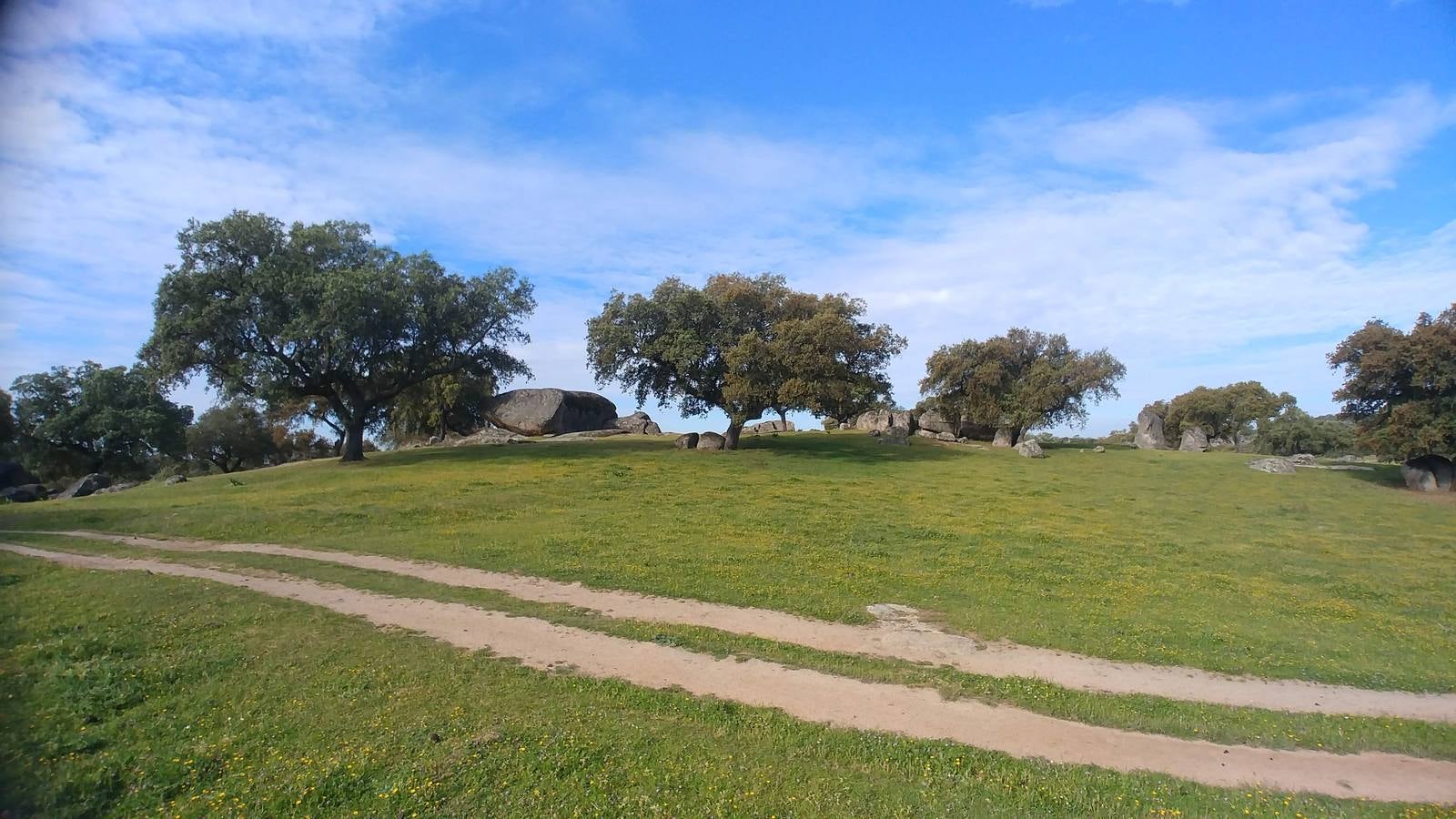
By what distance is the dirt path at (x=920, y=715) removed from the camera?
819 centimetres

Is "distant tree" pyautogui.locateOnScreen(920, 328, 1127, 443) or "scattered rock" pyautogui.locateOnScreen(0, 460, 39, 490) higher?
"distant tree" pyautogui.locateOnScreen(920, 328, 1127, 443)

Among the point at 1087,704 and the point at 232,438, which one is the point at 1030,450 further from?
the point at 232,438

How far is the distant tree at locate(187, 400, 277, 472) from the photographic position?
60.2 metres

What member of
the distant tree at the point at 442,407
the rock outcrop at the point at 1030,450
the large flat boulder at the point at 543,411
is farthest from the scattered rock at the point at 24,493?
the rock outcrop at the point at 1030,450

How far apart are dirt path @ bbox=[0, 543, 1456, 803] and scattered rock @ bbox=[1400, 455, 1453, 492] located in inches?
1531

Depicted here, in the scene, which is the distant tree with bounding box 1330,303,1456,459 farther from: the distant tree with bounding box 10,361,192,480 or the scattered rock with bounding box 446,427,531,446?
the distant tree with bounding box 10,361,192,480

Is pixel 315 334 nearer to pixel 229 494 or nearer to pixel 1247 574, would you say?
pixel 229 494

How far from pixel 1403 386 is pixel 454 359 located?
171 feet

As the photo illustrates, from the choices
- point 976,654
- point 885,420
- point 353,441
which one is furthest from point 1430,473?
point 353,441

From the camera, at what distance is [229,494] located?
30156 millimetres

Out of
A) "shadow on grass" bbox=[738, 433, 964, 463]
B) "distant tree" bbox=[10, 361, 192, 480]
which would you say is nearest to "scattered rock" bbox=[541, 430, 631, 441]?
"shadow on grass" bbox=[738, 433, 964, 463]

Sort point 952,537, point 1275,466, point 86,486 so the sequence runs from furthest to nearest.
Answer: point 1275,466 < point 86,486 < point 952,537

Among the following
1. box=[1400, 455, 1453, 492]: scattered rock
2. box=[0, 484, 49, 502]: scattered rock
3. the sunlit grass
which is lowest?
box=[0, 484, 49, 502]: scattered rock

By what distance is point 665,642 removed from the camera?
1196 cm
